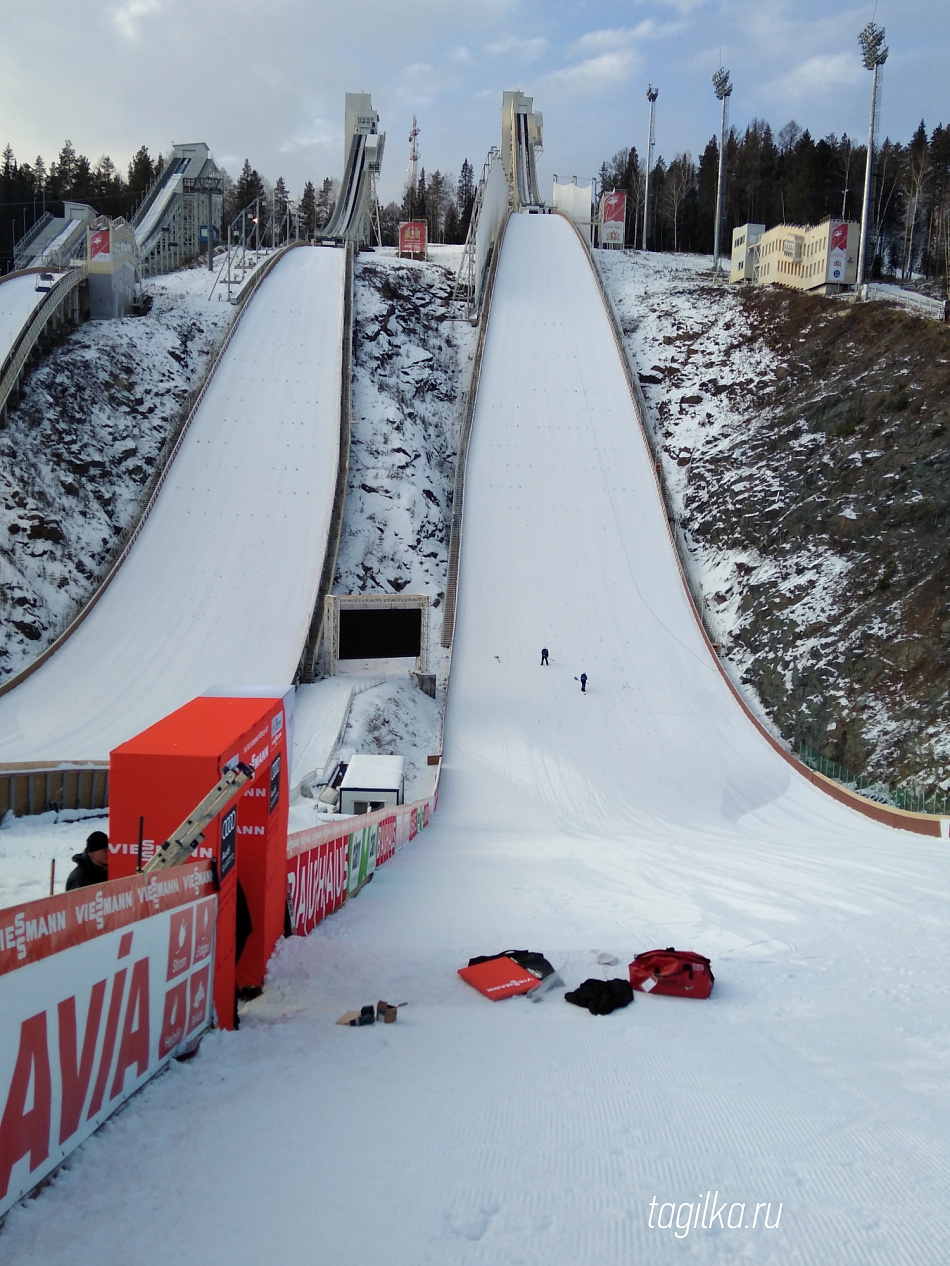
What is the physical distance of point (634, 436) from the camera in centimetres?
2494

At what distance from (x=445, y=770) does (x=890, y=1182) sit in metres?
12.3

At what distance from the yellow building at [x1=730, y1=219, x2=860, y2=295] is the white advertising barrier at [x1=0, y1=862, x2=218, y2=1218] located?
30899 millimetres

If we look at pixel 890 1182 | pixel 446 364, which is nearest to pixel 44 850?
pixel 890 1182

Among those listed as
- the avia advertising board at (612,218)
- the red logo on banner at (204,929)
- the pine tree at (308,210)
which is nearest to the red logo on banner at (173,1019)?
the red logo on banner at (204,929)

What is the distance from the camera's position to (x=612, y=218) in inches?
1569

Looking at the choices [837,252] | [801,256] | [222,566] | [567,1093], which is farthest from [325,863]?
[801,256]

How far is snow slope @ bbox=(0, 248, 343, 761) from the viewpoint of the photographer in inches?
580

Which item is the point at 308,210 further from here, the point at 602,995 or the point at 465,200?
the point at 602,995

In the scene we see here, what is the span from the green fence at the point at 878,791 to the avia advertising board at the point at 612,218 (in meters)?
31.3

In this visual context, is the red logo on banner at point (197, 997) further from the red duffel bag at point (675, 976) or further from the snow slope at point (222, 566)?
the snow slope at point (222, 566)

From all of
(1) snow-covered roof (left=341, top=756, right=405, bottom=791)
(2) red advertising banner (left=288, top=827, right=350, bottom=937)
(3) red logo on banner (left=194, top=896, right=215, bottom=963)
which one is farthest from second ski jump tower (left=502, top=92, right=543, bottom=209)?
(3) red logo on banner (left=194, top=896, right=215, bottom=963)

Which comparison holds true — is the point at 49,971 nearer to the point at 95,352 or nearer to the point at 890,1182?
the point at 890,1182

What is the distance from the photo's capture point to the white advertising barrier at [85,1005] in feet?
7.50

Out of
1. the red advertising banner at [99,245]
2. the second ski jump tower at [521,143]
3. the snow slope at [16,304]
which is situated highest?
the second ski jump tower at [521,143]
